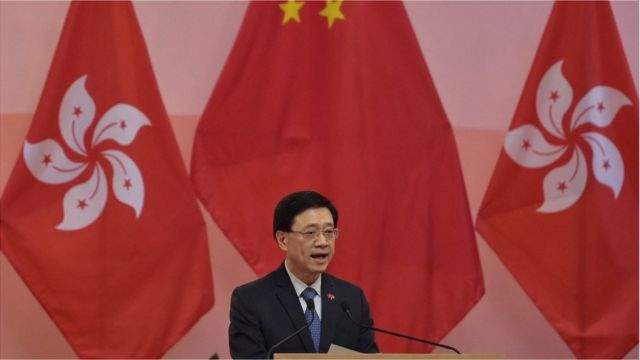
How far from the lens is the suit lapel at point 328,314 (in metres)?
3.11

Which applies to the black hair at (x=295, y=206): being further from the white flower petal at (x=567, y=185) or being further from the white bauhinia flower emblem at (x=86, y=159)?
the white flower petal at (x=567, y=185)

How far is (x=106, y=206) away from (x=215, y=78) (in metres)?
0.95

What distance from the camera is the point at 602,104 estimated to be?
4.53m

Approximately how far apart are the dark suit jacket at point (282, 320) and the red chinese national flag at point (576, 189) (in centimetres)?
146

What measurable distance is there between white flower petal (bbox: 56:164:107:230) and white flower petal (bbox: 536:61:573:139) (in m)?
2.11

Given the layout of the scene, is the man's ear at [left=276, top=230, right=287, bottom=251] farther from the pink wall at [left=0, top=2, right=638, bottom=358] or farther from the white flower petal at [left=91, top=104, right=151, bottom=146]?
the pink wall at [left=0, top=2, right=638, bottom=358]

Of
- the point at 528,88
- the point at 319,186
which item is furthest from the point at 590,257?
the point at 319,186

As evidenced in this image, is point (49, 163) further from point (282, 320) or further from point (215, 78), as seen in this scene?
point (282, 320)

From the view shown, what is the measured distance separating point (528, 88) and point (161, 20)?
6.10 ft

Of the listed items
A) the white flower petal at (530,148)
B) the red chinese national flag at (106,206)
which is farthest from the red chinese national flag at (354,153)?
the white flower petal at (530,148)

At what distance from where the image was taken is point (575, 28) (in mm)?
4516

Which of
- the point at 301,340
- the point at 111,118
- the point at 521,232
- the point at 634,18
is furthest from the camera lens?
the point at 634,18

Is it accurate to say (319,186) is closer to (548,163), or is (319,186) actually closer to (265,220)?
(265,220)

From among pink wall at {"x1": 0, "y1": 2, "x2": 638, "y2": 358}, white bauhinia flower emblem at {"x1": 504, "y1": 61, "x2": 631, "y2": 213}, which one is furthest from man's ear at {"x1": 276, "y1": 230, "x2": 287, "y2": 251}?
white bauhinia flower emblem at {"x1": 504, "y1": 61, "x2": 631, "y2": 213}
